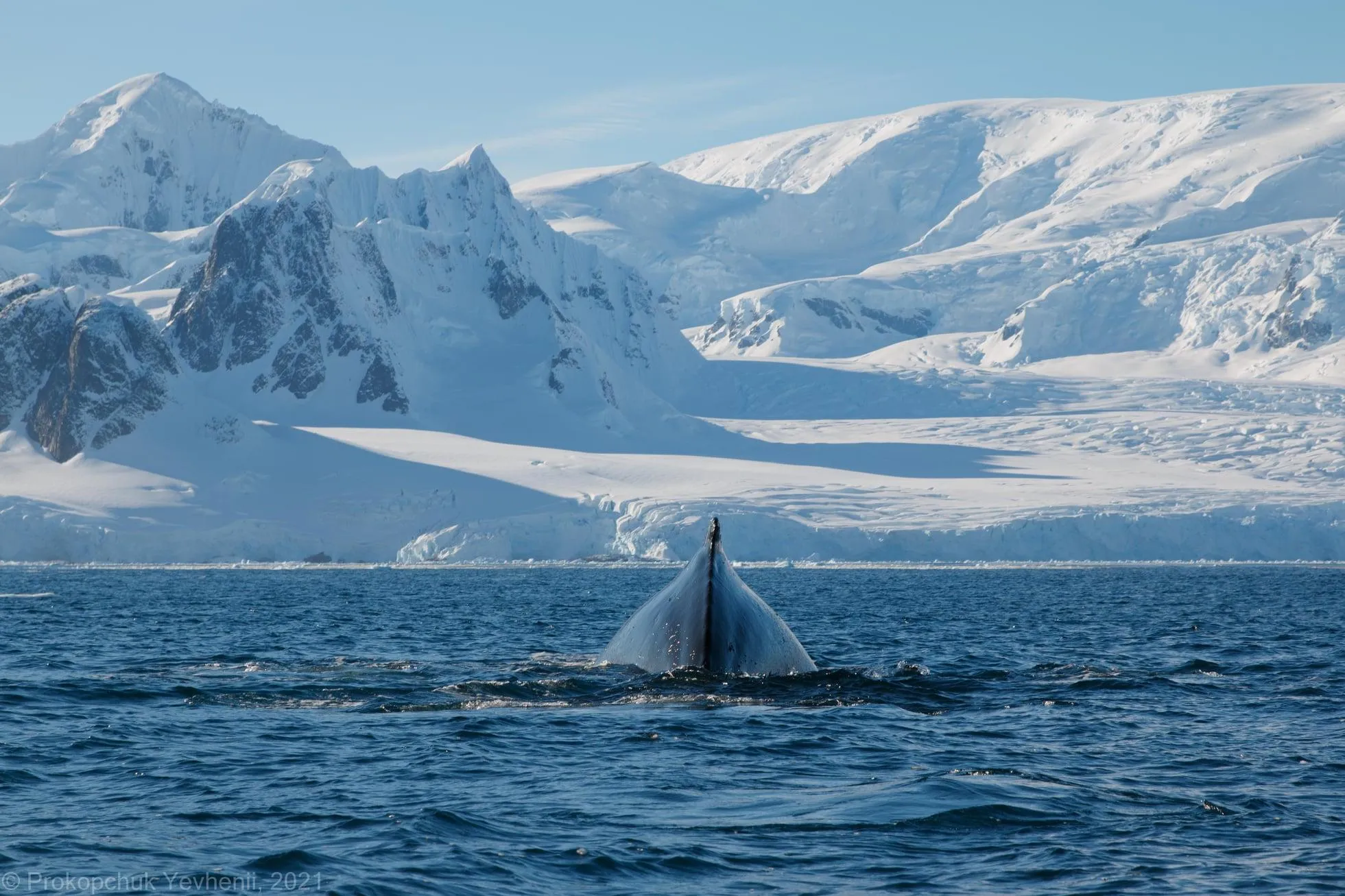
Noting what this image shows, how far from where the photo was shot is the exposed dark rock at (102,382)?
154m

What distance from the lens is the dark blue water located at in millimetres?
14750

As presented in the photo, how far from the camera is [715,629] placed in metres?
26.5

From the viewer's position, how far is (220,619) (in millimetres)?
51906

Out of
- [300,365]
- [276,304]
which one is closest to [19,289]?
[276,304]

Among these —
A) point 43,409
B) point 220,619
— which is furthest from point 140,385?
point 220,619

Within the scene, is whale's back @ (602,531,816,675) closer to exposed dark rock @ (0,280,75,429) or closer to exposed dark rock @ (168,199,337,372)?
exposed dark rock @ (0,280,75,429)

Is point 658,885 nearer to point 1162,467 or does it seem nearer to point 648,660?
point 648,660

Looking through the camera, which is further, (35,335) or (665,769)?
(35,335)

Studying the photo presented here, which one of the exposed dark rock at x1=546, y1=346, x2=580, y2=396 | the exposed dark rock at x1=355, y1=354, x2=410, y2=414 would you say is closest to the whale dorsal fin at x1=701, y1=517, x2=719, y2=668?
the exposed dark rock at x1=355, y1=354, x2=410, y2=414

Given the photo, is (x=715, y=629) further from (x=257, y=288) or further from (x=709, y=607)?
(x=257, y=288)

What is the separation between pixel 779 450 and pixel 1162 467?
40877 millimetres

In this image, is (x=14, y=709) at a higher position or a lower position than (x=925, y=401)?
lower

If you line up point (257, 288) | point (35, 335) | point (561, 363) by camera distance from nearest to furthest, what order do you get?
point (35, 335)
point (561, 363)
point (257, 288)

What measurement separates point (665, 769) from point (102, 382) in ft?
482
